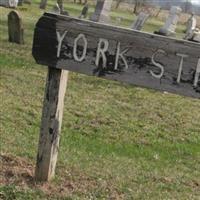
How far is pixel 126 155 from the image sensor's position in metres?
7.45

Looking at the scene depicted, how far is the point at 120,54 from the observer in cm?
512

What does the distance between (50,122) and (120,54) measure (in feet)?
3.22

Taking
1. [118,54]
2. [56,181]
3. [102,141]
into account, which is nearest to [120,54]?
[118,54]

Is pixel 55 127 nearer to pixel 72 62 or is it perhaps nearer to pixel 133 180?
pixel 72 62

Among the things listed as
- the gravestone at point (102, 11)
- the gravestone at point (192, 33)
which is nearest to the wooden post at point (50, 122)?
the gravestone at point (102, 11)

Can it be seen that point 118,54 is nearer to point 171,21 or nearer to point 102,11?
point 102,11

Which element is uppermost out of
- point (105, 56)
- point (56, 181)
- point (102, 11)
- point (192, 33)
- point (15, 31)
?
point (105, 56)

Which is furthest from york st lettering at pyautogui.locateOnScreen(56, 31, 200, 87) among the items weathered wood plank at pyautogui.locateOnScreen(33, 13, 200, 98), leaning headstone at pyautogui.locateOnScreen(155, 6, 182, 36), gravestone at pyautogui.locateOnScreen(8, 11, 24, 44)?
leaning headstone at pyautogui.locateOnScreen(155, 6, 182, 36)

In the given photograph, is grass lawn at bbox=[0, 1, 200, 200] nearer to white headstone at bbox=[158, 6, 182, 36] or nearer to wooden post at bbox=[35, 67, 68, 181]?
wooden post at bbox=[35, 67, 68, 181]

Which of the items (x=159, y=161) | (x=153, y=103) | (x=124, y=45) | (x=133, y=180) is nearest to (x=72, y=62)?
(x=124, y=45)

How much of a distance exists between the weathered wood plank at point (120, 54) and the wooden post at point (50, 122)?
0.20 metres

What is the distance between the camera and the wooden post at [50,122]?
5.45m

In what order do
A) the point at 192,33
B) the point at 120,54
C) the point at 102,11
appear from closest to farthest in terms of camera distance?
1. the point at 120,54
2. the point at 102,11
3. the point at 192,33

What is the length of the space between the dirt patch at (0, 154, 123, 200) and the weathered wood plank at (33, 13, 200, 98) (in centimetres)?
118
